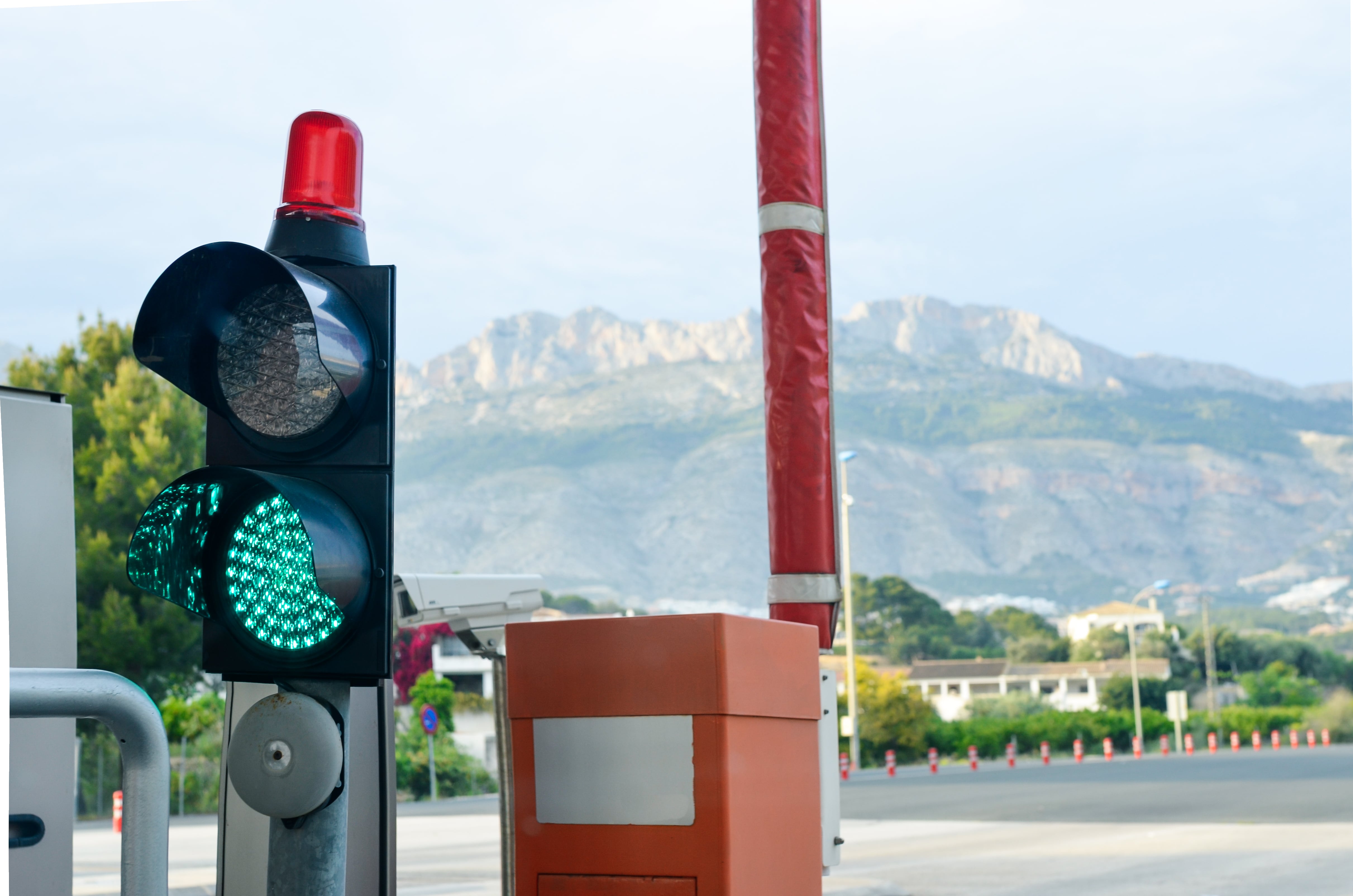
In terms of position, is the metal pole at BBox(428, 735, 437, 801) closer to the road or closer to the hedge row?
the road

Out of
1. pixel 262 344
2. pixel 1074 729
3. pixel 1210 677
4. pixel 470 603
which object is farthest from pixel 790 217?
pixel 1210 677

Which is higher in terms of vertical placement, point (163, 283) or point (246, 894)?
point (163, 283)

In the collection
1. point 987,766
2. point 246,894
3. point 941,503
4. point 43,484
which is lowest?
point 987,766

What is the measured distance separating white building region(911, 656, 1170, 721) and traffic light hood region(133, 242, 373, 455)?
67279 mm

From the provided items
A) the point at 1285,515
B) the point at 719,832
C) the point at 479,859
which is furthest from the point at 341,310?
the point at 1285,515

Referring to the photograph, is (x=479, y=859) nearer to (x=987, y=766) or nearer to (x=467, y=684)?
(x=987, y=766)

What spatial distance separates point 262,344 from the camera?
1779 millimetres

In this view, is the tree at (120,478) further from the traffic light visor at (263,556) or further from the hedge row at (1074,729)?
the traffic light visor at (263,556)

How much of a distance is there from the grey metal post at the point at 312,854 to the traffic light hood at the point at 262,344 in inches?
14.6

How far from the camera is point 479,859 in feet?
39.5

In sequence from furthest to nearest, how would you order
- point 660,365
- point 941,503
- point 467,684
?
point 660,365 → point 941,503 → point 467,684

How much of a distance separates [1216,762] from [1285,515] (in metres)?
148

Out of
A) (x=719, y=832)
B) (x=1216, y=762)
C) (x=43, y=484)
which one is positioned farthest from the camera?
(x=1216, y=762)

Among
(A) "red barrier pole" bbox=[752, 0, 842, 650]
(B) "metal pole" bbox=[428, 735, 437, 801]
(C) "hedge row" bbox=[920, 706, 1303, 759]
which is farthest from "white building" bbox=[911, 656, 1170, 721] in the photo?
(A) "red barrier pole" bbox=[752, 0, 842, 650]
